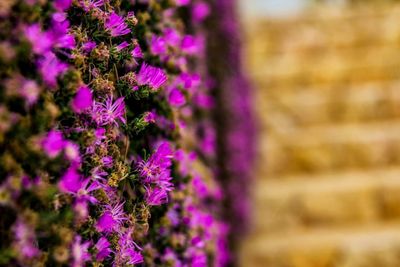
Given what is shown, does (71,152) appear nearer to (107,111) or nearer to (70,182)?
(70,182)

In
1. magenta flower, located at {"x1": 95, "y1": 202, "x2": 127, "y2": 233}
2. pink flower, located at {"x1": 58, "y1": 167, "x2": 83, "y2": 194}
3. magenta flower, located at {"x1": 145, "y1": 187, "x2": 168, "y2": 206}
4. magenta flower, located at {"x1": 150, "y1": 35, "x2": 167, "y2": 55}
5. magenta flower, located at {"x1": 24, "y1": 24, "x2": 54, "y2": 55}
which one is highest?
magenta flower, located at {"x1": 24, "y1": 24, "x2": 54, "y2": 55}

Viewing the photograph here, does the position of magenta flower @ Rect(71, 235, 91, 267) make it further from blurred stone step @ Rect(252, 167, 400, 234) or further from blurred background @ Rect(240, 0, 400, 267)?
blurred stone step @ Rect(252, 167, 400, 234)

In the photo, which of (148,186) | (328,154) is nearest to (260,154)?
(328,154)

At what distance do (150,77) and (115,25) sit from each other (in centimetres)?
13

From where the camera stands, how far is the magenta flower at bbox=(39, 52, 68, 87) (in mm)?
1098

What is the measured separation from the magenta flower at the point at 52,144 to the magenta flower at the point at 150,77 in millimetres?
323

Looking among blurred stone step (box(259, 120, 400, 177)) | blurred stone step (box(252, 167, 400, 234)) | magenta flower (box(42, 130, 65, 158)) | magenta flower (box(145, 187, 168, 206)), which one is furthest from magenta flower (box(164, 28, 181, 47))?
blurred stone step (box(259, 120, 400, 177))

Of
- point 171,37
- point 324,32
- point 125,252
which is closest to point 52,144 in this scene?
point 125,252

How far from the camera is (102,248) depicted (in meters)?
1.23

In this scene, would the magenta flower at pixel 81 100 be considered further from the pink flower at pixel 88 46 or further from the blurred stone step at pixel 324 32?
the blurred stone step at pixel 324 32

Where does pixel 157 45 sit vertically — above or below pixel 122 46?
below

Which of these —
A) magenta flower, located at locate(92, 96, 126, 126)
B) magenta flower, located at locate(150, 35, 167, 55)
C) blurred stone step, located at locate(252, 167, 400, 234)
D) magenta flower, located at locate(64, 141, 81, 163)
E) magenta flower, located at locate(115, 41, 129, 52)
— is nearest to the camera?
magenta flower, located at locate(64, 141, 81, 163)

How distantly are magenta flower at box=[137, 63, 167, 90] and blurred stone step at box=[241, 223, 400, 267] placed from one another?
288cm

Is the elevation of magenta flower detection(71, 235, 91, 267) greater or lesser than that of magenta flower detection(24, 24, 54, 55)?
lesser
